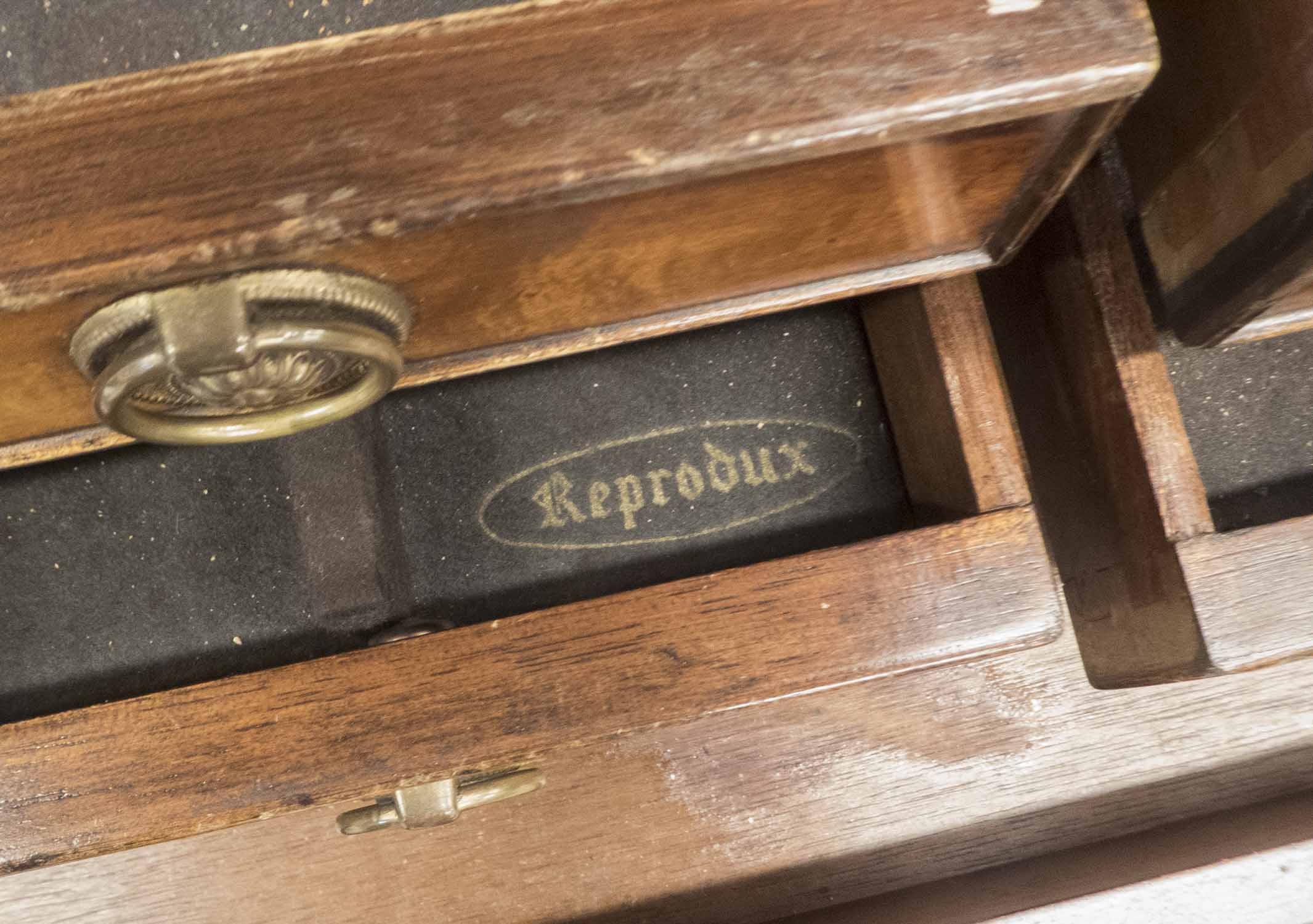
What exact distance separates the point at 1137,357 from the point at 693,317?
28 cm

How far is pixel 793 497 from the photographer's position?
2.26ft

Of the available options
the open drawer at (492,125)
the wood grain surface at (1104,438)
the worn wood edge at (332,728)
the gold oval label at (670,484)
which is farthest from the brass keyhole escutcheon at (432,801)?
the wood grain surface at (1104,438)

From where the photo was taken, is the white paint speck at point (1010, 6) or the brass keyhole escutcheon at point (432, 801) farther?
the brass keyhole escutcheon at point (432, 801)

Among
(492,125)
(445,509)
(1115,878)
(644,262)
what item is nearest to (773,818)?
(1115,878)

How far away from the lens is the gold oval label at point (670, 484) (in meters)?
0.67

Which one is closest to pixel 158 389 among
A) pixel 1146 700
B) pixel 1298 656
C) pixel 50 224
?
pixel 50 224

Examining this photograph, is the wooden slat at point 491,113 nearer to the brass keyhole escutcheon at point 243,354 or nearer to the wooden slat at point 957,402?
the brass keyhole escutcheon at point 243,354

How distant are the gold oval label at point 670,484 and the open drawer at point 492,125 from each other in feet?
0.81

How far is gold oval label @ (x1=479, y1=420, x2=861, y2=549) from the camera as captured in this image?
675 millimetres

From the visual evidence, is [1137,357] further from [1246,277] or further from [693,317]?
[693,317]

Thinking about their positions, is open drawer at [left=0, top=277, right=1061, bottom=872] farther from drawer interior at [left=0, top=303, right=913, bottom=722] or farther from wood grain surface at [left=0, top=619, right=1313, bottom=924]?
wood grain surface at [left=0, top=619, right=1313, bottom=924]

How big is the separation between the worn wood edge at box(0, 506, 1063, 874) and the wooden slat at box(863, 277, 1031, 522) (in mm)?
90

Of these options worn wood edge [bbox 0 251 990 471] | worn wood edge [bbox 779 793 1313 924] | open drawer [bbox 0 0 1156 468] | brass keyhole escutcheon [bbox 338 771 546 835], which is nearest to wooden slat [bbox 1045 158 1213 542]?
worn wood edge [bbox 0 251 990 471]

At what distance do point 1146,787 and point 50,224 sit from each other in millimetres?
871
